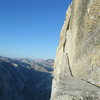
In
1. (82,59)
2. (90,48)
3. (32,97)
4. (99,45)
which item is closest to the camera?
(99,45)

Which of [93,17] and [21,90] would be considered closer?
[93,17]

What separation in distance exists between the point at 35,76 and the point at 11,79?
4015cm

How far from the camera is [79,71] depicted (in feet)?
34.8

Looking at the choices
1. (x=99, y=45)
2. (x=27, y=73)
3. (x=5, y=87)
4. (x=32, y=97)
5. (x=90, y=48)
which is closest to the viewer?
(x=99, y=45)

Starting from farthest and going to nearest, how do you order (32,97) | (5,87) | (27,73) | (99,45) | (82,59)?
(27,73), (32,97), (5,87), (82,59), (99,45)

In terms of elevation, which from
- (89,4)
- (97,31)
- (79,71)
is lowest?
(79,71)

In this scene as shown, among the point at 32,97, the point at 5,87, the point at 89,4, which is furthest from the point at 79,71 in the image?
the point at 32,97

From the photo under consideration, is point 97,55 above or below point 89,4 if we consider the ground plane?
below

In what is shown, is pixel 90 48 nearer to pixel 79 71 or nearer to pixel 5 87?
pixel 79 71

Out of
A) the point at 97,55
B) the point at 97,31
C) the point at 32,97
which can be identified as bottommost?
the point at 32,97

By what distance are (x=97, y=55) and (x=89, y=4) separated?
107 inches

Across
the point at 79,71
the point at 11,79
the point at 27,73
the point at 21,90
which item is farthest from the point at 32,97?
the point at 79,71

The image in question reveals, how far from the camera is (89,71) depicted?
9.17 m

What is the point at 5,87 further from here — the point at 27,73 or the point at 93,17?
the point at 93,17
